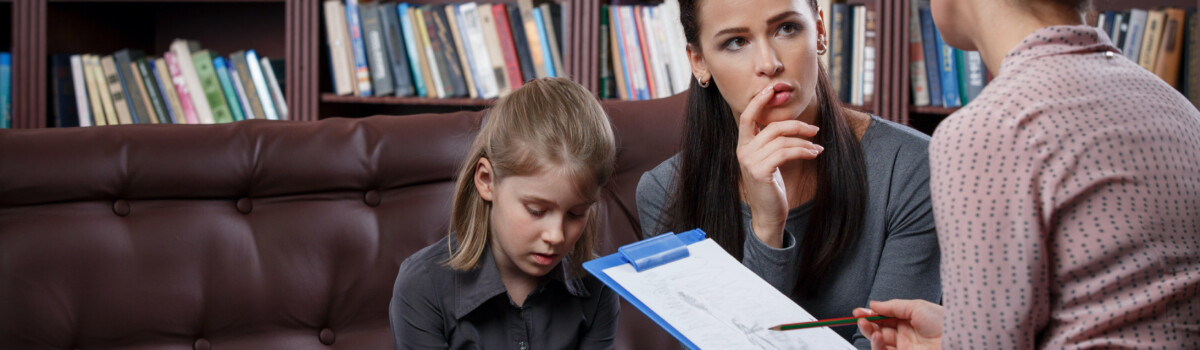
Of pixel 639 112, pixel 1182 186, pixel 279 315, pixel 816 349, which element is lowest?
pixel 279 315

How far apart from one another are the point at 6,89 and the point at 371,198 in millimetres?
1711

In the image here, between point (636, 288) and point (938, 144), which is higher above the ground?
point (938, 144)

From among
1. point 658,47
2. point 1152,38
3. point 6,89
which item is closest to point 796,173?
point 658,47

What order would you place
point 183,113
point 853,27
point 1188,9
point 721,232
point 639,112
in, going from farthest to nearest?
point 183,113 → point 853,27 → point 1188,9 → point 639,112 → point 721,232

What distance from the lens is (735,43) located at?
1.26m

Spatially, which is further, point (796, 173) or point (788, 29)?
point (796, 173)

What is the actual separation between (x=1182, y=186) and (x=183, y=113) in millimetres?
2523

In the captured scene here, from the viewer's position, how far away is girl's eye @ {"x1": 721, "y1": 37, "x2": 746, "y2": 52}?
126 centimetres

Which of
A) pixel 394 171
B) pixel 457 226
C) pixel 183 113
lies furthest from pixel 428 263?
pixel 183 113

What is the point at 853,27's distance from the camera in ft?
7.31

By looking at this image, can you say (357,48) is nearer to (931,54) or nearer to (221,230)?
(221,230)

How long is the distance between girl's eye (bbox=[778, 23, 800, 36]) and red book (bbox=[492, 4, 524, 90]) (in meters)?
1.27

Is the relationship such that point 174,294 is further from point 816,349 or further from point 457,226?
point 816,349

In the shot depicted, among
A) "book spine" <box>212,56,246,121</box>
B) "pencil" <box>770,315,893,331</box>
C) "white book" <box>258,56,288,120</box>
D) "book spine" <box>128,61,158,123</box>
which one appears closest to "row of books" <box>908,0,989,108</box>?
"pencil" <box>770,315,893,331</box>
